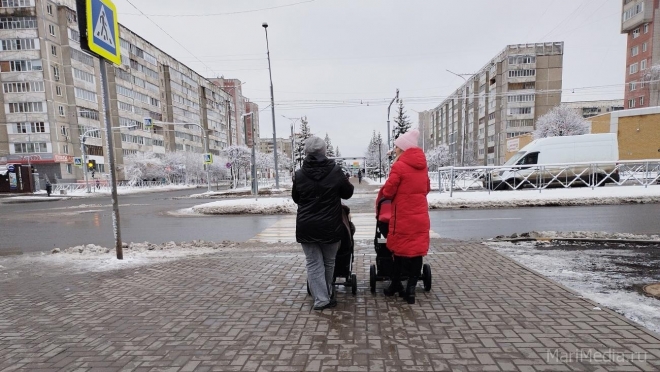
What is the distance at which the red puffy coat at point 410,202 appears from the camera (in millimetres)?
3727

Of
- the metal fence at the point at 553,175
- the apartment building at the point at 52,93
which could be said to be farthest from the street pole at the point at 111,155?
the apartment building at the point at 52,93

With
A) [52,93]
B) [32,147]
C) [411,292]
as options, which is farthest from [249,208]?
[32,147]

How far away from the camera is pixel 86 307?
4008mm

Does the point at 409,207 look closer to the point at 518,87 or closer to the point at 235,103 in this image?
the point at 518,87

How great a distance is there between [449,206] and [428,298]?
11.0m

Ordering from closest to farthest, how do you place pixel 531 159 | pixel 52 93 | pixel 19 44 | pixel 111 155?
pixel 111 155
pixel 531 159
pixel 19 44
pixel 52 93

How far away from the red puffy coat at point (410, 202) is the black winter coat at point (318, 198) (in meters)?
0.61

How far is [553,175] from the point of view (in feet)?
57.3

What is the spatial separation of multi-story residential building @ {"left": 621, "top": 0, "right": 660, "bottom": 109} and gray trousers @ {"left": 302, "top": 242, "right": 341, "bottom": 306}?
67.1 metres

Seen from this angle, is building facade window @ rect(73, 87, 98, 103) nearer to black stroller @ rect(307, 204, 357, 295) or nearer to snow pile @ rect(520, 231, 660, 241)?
black stroller @ rect(307, 204, 357, 295)

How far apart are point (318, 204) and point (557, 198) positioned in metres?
14.0

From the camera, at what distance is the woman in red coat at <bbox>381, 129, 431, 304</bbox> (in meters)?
3.73

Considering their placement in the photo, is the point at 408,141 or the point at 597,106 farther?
the point at 597,106

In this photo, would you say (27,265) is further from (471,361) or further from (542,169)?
(542,169)
